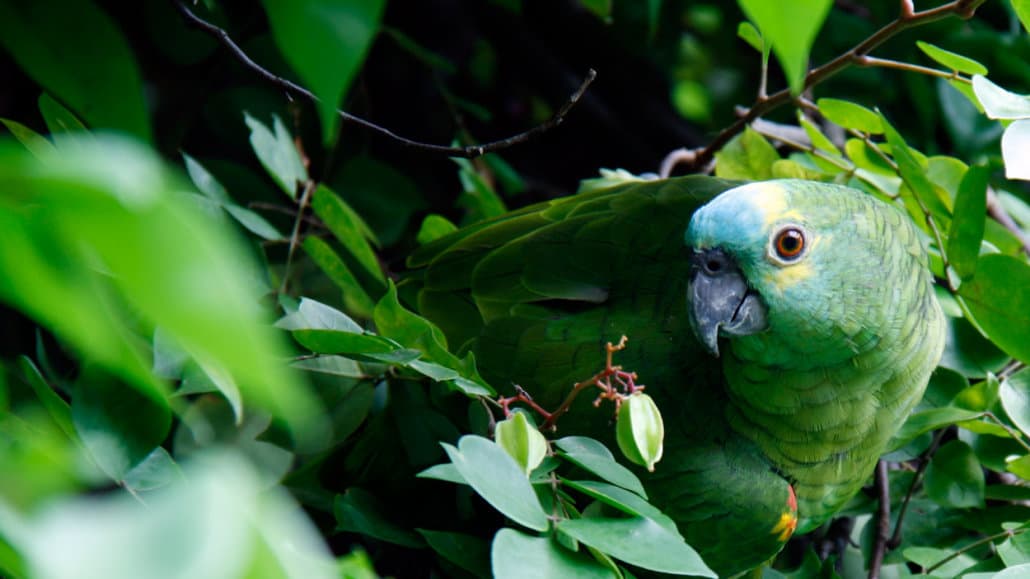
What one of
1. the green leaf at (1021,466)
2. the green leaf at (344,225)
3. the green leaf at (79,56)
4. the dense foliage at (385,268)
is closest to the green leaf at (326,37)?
the dense foliage at (385,268)

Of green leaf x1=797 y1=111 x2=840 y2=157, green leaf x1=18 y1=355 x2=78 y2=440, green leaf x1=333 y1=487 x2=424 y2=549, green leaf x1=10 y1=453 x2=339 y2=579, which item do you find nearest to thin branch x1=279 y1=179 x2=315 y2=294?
green leaf x1=333 y1=487 x2=424 y2=549

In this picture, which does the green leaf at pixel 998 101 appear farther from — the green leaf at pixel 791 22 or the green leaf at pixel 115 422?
the green leaf at pixel 115 422

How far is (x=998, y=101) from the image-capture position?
938mm

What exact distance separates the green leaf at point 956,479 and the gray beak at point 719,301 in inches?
12.2

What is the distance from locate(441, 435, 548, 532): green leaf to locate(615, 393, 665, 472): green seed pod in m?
0.13

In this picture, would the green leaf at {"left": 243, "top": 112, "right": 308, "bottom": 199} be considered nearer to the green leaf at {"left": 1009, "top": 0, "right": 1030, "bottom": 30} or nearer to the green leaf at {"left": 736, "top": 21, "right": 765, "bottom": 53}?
the green leaf at {"left": 736, "top": 21, "right": 765, "bottom": 53}

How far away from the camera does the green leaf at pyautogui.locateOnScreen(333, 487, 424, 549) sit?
1025mm

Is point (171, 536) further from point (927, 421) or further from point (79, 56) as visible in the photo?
point (927, 421)

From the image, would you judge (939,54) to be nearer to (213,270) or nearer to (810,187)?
(810,187)

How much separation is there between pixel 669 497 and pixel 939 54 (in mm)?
566

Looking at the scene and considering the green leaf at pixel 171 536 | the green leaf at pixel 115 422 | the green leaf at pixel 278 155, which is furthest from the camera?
the green leaf at pixel 278 155

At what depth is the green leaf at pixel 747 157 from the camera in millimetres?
1380

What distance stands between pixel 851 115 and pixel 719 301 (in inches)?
14.0

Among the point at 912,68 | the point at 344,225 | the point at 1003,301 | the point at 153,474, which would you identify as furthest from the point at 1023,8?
the point at 153,474
